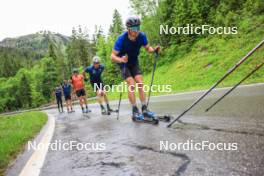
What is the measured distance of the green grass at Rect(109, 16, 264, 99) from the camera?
66.8 ft

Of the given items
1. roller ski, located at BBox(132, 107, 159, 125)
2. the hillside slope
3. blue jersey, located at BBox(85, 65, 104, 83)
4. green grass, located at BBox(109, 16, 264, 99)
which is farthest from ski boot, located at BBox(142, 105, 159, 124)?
green grass, located at BBox(109, 16, 264, 99)

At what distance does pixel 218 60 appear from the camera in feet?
80.9

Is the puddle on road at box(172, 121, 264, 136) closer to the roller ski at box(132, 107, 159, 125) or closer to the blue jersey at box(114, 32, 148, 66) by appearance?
the roller ski at box(132, 107, 159, 125)

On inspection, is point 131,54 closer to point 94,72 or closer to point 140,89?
point 140,89

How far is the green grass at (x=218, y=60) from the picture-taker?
20366 mm

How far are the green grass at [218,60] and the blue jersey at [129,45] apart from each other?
38.9 ft

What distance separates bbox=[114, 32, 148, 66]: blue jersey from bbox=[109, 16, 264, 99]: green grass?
11859mm

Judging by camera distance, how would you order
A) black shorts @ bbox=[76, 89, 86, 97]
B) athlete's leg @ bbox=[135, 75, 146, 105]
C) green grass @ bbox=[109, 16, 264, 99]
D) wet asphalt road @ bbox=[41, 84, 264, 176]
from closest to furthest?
1. wet asphalt road @ bbox=[41, 84, 264, 176]
2. athlete's leg @ bbox=[135, 75, 146, 105]
3. black shorts @ bbox=[76, 89, 86, 97]
4. green grass @ bbox=[109, 16, 264, 99]

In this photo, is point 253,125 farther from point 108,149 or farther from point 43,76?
point 43,76

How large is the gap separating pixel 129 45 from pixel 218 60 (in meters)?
18.8

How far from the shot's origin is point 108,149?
4.67m

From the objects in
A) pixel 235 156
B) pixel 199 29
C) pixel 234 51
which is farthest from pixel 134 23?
pixel 199 29

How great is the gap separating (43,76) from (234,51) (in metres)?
80.1

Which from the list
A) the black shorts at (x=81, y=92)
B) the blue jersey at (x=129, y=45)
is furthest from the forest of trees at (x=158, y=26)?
the blue jersey at (x=129, y=45)
